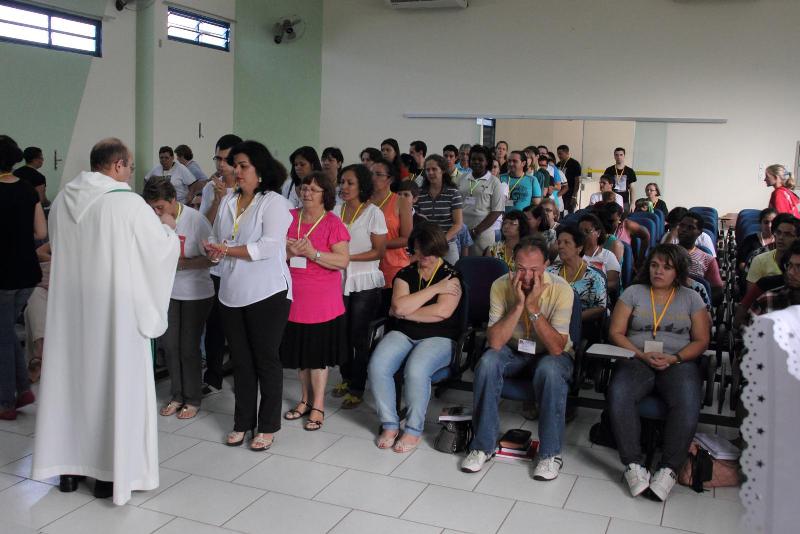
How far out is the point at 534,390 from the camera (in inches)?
144

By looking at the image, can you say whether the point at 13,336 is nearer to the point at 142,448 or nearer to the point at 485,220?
the point at 142,448

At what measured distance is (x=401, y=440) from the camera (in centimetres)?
387

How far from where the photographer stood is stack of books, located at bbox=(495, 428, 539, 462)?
375 centimetres

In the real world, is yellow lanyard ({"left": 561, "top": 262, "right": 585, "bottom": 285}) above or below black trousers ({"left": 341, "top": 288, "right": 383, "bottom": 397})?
above

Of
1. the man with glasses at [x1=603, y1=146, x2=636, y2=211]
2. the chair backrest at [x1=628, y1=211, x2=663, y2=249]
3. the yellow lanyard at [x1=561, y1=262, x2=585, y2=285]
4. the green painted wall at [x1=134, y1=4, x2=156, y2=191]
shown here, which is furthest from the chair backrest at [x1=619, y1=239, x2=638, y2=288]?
the green painted wall at [x1=134, y1=4, x2=156, y2=191]

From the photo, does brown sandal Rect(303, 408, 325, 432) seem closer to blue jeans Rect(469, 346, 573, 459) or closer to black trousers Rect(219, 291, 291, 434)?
black trousers Rect(219, 291, 291, 434)

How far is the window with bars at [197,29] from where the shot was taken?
1084 centimetres

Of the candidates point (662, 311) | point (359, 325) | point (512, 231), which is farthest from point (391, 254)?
point (662, 311)

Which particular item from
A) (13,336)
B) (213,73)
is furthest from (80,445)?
(213,73)

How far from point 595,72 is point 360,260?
29.2 ft

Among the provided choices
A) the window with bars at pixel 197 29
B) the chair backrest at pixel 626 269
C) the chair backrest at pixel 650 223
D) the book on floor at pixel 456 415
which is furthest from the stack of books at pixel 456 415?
the window with bars at pixel 197 29

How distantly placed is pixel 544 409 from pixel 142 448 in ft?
5.69

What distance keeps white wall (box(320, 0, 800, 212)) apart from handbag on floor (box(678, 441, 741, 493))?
9305 mm

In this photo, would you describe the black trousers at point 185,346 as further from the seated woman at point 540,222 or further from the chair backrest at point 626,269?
the chair backrest at point 626,269
